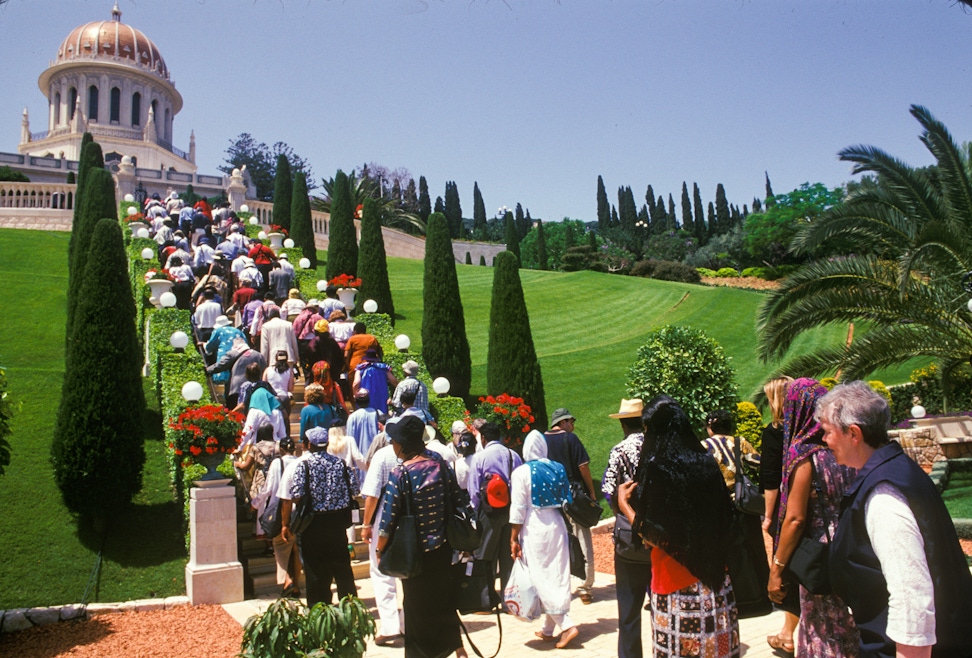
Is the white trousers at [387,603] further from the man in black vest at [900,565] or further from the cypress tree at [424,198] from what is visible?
the cypress tree at [424,198]

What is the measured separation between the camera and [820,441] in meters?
4.75

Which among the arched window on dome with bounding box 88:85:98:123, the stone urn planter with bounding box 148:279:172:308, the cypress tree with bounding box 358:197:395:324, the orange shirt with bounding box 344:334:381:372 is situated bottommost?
the orange shirt with bounding box 344:334:381:372

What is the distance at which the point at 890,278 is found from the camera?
13219mm

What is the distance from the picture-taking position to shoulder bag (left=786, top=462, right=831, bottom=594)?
410 cm

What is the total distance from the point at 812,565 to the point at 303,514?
159 inches

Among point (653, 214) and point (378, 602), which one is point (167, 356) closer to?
point (378, 602)

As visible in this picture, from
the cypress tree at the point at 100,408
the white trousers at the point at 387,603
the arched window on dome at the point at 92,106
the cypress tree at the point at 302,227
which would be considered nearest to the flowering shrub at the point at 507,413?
the cypress tree at the point at 100,408

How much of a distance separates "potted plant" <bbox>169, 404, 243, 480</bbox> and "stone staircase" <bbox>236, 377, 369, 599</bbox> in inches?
34.0

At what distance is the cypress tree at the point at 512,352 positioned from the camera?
16.7 meters

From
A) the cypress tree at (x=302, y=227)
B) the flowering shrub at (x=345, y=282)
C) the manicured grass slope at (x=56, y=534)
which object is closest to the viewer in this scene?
the manicured grass slope at (x=56, y=534)

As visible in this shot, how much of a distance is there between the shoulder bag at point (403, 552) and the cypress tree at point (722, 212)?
7851cm

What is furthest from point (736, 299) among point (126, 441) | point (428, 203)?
point (428, 203)

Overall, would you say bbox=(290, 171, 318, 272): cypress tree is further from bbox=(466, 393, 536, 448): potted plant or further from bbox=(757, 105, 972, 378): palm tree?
bbox=(757, 105, 972, 378): palm tree

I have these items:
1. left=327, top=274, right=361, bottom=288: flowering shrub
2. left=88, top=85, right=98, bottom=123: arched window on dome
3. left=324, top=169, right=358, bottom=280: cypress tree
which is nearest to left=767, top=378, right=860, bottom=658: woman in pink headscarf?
left=327, top=274, right=361, bottom=288: flowering shrub
